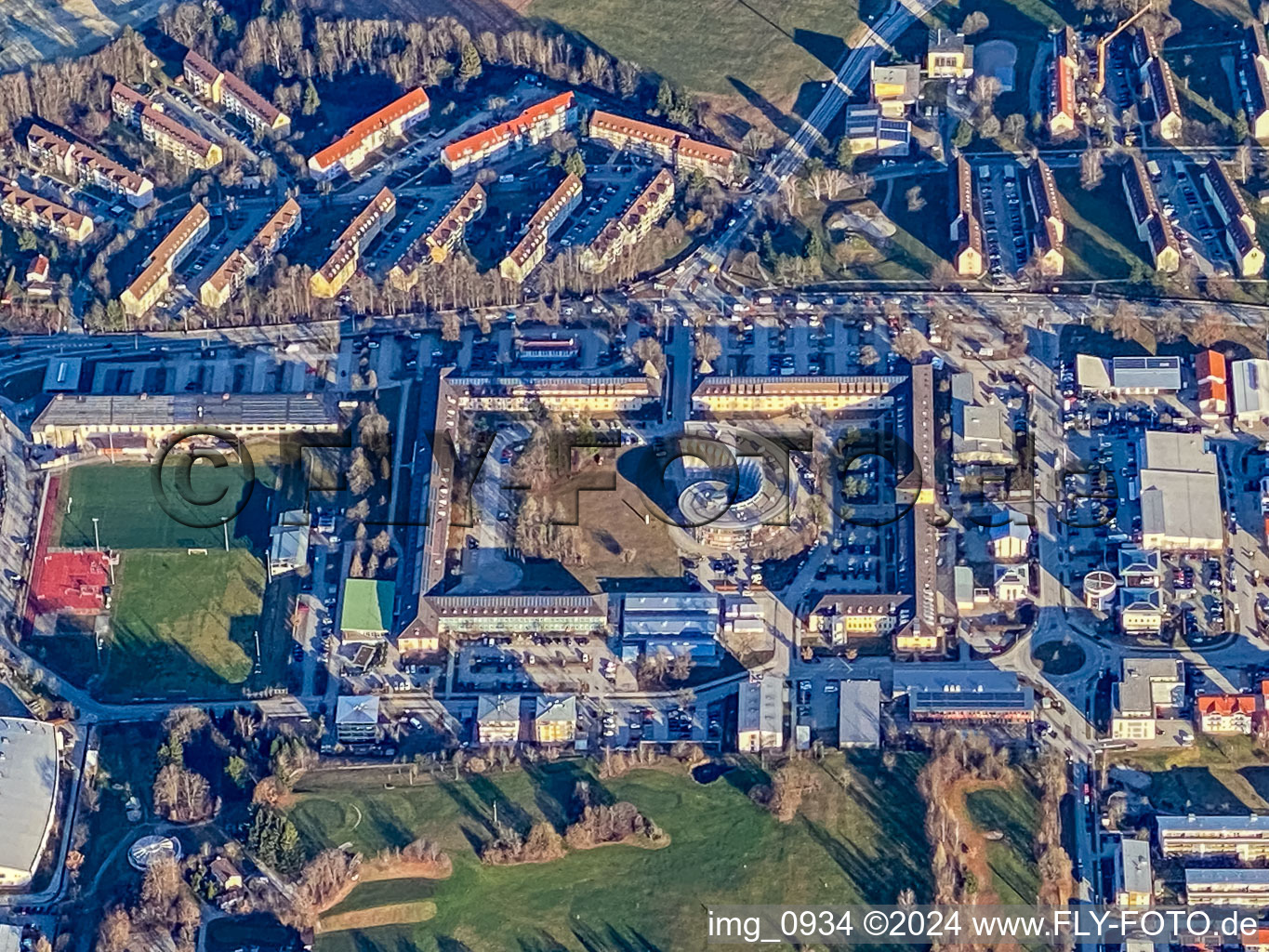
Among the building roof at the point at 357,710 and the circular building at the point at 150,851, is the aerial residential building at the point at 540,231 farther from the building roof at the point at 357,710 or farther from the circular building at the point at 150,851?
the circular building at the point at 150,851

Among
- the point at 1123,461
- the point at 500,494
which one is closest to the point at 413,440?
the point at 500,494

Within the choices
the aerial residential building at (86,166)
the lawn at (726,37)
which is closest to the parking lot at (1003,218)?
the lawn at (726,37)

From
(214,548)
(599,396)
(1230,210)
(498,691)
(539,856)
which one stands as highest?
(1230,210)

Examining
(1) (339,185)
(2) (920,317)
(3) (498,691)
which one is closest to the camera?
(3) (498,691)

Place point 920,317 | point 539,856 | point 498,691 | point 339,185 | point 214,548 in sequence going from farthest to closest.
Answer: point 339,185 → point 920,317 → point 214,548 → point 498,691 → point 539,856

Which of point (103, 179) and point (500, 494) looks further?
point (103, 179)

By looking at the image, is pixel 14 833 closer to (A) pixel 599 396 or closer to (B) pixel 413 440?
(B) pixel 413 440

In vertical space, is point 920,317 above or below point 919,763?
above
